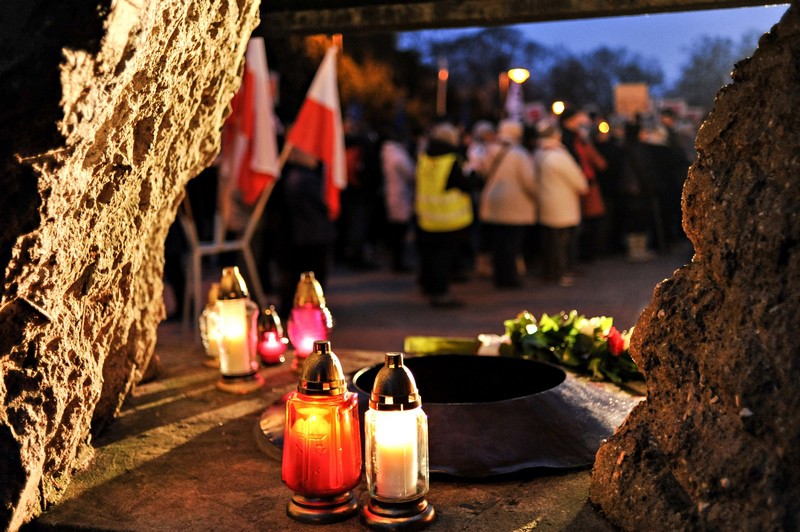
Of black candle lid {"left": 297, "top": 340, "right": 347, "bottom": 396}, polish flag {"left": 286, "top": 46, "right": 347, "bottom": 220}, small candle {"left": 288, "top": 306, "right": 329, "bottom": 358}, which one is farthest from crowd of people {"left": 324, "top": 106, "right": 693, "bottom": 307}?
black candle lid {"left": 297, "top": 340, "right": 347, "bottom": 396}

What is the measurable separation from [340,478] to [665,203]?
545 inches

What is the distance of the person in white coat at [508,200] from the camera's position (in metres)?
10.6

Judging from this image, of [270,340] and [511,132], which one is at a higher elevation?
[511,132]

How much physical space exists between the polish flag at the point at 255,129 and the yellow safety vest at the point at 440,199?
193 cm

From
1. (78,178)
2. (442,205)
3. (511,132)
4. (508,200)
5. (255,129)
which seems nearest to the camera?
(78,178)

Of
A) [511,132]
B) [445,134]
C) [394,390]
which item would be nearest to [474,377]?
[394,390]

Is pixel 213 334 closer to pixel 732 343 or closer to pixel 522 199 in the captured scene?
pixel 732 343

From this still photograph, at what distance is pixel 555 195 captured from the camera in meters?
11.0

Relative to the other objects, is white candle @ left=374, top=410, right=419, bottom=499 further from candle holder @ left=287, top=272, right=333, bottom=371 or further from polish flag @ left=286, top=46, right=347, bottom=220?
polish flag @ left=286, top=46, right=347, bottom=220

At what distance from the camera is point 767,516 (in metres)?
2.29

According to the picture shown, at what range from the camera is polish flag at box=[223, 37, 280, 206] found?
7.82 metres

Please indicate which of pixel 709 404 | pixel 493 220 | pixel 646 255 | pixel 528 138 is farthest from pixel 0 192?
pixel 646 255

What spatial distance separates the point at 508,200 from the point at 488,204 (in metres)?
0.26

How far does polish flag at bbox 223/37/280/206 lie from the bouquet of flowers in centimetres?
384
